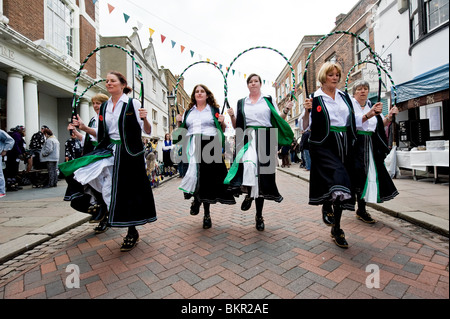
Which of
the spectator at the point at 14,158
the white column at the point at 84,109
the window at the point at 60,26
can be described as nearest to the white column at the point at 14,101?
the spectator at the point at 14,158

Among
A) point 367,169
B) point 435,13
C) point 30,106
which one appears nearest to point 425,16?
point 435,13

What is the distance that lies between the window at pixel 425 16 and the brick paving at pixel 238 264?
771 centimetres

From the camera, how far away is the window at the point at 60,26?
10.8 meters

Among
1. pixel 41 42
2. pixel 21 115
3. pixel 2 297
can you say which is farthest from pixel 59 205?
pixel 41 42

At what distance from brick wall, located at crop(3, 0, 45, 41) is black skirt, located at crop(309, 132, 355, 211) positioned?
431 inches

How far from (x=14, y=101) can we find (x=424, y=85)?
12574mm

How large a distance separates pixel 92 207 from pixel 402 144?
1066 cm

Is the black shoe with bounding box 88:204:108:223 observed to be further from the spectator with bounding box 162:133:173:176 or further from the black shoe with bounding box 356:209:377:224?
the spectator with bounding box 162:133:173:176

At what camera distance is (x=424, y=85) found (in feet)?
22.4

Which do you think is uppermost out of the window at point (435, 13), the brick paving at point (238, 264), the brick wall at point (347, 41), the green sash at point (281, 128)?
the brick wall at point (347, 41)

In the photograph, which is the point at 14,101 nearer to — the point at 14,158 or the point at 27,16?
the point at 14,158

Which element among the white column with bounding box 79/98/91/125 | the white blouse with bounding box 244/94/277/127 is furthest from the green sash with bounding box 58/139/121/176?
the white column with bounding box 79/98/91/125

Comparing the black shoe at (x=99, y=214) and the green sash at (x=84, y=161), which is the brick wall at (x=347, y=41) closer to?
the green sash at (x=84, y=161)
